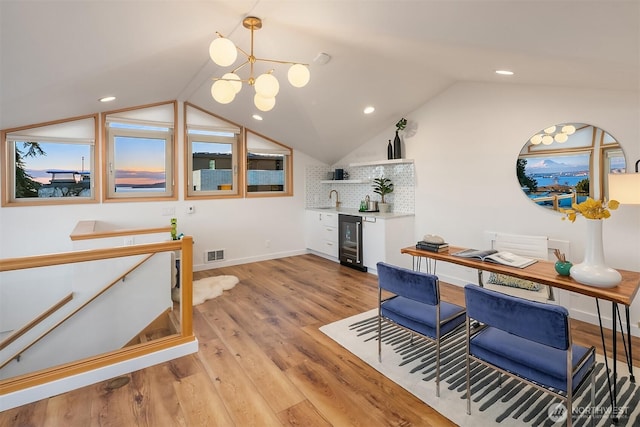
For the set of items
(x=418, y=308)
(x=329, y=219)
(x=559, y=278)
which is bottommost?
(x=418, y=308)

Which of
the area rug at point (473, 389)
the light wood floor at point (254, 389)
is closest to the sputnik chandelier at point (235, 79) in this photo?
the light wood floor at point (254, 389)

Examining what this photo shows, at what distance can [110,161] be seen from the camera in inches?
181

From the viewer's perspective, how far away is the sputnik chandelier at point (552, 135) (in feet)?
10.6

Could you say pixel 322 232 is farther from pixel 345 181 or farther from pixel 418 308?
pixel 418 308

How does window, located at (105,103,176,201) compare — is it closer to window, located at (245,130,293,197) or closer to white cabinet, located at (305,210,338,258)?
window, located at (245,130,293,197)

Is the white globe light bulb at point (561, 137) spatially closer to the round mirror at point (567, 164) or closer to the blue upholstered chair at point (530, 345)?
the round mirror at point (567, 164)

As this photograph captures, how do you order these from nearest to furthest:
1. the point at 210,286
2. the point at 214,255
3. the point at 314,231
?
the point at 210,286 → the point at 214,255 → the point at 314,231

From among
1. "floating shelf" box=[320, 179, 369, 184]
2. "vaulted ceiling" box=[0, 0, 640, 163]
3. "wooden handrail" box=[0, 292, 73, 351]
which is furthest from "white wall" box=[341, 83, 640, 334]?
"wooden handrail" box=[0, 292, 73, 351]

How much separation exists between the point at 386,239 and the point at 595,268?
9.01ft

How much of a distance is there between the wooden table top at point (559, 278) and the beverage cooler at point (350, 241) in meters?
2.30

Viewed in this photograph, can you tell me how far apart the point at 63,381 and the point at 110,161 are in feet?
10.7

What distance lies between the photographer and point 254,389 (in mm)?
2270

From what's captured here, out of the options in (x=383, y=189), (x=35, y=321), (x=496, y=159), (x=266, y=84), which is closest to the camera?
(x=266, y=84)

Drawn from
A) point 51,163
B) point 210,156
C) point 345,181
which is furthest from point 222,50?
point 345,181
